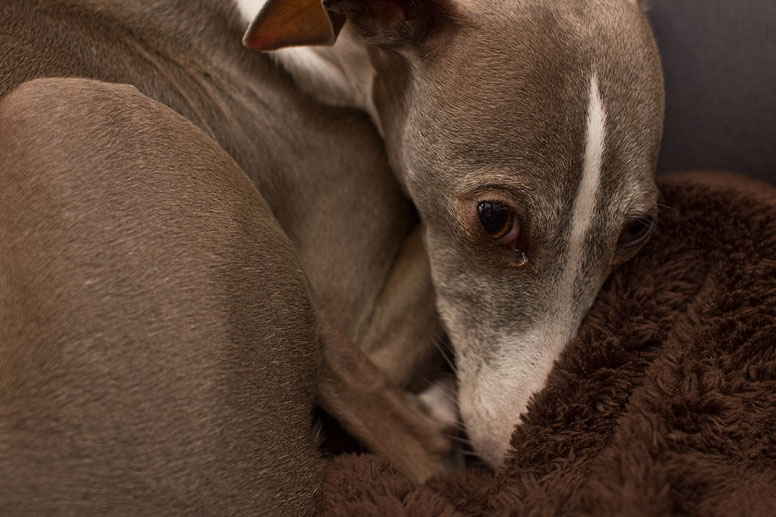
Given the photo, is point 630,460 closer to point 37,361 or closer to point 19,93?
point 37,361

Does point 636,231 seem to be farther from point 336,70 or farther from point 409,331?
point 336,70

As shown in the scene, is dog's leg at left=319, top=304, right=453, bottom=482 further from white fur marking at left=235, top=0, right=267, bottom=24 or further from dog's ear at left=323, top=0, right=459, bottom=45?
white fur marking at left=235, top=0, right=267, bottom=24

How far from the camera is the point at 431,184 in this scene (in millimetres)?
1996

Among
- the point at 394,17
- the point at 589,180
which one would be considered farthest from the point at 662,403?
the point at 394,17

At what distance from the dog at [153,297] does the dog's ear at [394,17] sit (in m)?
0.44

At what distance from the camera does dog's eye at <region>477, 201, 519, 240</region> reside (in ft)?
5.99

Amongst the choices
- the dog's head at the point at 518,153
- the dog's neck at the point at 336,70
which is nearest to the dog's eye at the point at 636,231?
the dog's head at the point at 518,153

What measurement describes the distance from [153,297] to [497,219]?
82cm

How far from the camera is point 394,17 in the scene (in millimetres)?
1919

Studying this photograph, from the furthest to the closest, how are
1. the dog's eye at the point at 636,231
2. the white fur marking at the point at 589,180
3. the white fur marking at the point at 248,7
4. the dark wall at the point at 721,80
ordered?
the dark wall at the point at 721,80 < the white fur marking at the point at 248,7 < the dog's eye at the point at 636,231 < the white fur marking at the point at 589,180

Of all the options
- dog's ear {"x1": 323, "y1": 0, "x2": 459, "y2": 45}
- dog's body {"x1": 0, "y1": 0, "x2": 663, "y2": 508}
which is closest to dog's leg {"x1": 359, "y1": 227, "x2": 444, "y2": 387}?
dog's body {"x1": 0, "y1": 0, "x2": 663, "y2": 508}

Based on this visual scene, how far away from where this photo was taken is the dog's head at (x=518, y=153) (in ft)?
5.78

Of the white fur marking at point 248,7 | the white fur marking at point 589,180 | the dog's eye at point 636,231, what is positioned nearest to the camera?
the white fur marking at point 589,180

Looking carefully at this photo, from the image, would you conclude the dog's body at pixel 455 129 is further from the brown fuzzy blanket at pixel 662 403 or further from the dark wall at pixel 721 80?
the dark wall at pixel 721 80
